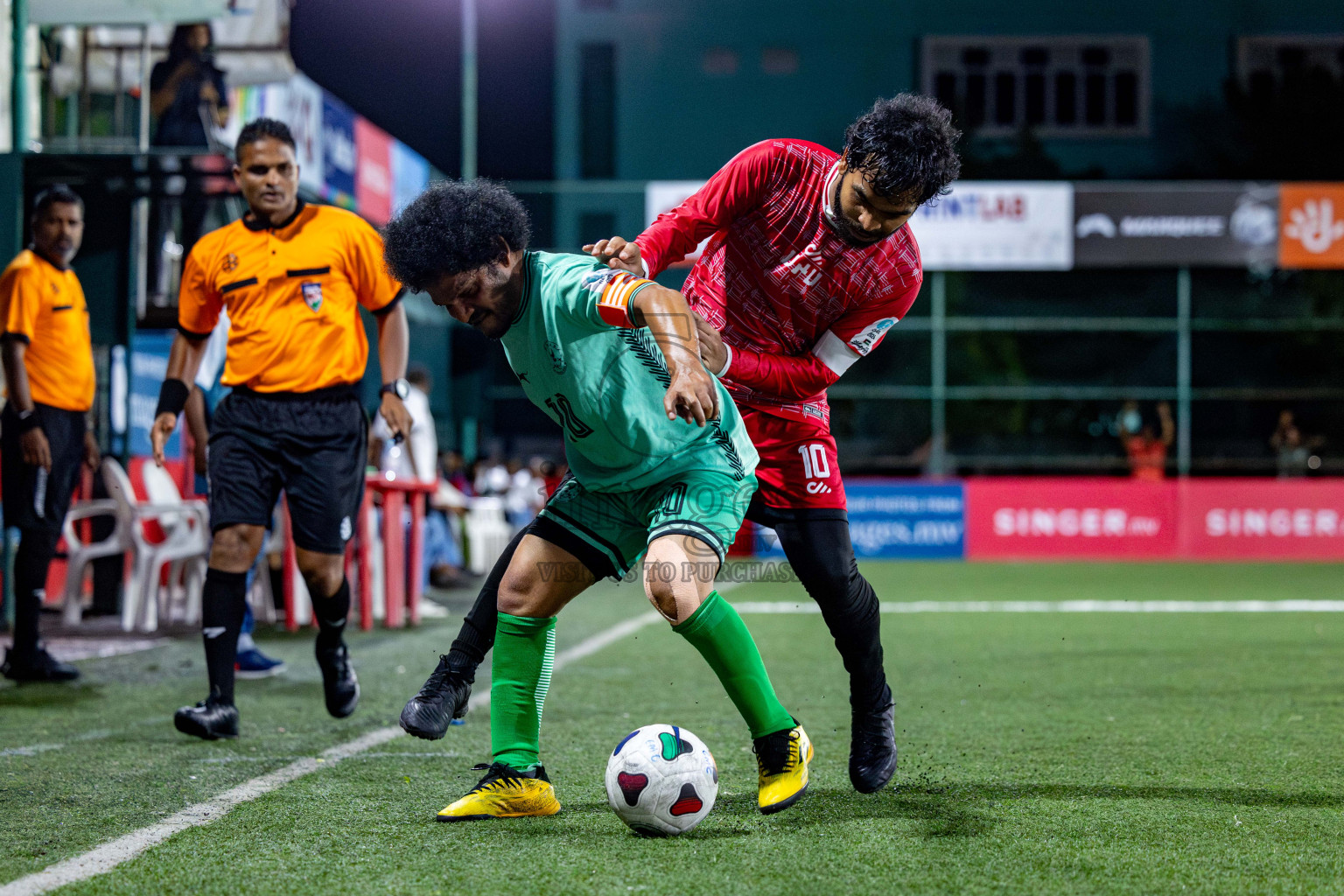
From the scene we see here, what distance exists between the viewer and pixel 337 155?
46.5ft

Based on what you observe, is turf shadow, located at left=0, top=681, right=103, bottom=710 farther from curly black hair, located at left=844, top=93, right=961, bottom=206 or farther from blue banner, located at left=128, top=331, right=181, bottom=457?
blue banner, located at left=128, top=331, right=181, bottom=457

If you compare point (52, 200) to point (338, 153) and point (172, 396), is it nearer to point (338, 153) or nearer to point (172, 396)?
point (172, 396)

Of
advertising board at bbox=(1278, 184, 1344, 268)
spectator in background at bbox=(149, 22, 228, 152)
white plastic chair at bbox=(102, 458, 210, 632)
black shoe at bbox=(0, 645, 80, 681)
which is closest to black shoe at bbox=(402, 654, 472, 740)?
black shoe at bbox=(0, 645, 80, 681)

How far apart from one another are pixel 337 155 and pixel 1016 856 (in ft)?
40.5

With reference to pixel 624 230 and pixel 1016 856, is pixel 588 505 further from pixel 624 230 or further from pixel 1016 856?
pixel 624 230

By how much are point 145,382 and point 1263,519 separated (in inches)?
519

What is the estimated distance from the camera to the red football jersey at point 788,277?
3869mm

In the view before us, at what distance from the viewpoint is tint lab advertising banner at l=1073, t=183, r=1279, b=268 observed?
1909 centimetres

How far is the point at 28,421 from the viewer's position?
6.55 m

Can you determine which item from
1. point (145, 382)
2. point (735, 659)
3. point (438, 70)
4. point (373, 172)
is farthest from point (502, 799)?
point (438, 70)

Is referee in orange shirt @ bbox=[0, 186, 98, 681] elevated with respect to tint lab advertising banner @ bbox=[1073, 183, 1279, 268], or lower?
lower

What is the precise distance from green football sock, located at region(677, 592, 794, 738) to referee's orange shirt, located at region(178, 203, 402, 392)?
2278mm

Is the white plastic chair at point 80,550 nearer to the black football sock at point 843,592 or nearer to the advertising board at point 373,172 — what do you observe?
the black football sock at point 843,592

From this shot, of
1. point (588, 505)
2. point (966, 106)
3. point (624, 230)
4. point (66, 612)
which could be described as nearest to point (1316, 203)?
point (966, 106)
